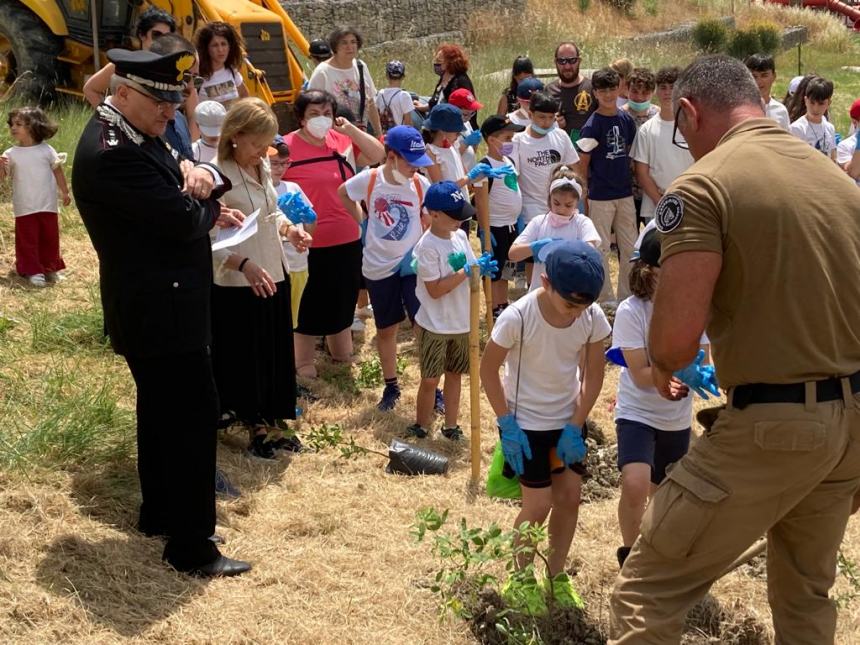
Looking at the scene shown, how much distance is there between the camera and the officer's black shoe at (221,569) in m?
4.55

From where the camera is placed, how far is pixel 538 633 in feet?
13.9

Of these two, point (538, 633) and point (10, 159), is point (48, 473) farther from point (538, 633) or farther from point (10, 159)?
point (10, 159)

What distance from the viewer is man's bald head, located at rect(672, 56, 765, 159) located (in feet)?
11.2

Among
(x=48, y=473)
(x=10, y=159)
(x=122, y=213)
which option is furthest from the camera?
(x=10, y=159)

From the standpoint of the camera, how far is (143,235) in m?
4.16

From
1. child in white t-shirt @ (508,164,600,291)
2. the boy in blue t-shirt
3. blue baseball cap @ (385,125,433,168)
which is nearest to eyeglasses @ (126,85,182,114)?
blue baseball cap @ (385,125,433,168)

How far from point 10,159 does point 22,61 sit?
464 cm

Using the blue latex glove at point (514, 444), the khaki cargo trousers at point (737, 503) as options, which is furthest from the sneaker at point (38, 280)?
the khaki cargo trousers at point (737, 503)

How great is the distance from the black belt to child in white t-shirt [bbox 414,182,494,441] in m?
2.83

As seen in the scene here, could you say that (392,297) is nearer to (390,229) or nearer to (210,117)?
(390,229)

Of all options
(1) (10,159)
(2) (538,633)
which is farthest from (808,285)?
(1) (10,159)

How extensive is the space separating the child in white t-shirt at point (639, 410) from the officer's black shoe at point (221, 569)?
63.6 inches

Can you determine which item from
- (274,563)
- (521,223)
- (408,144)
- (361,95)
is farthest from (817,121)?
(274,563)

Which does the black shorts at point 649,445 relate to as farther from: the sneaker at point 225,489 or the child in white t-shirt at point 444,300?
the sneaker at point 225,489
